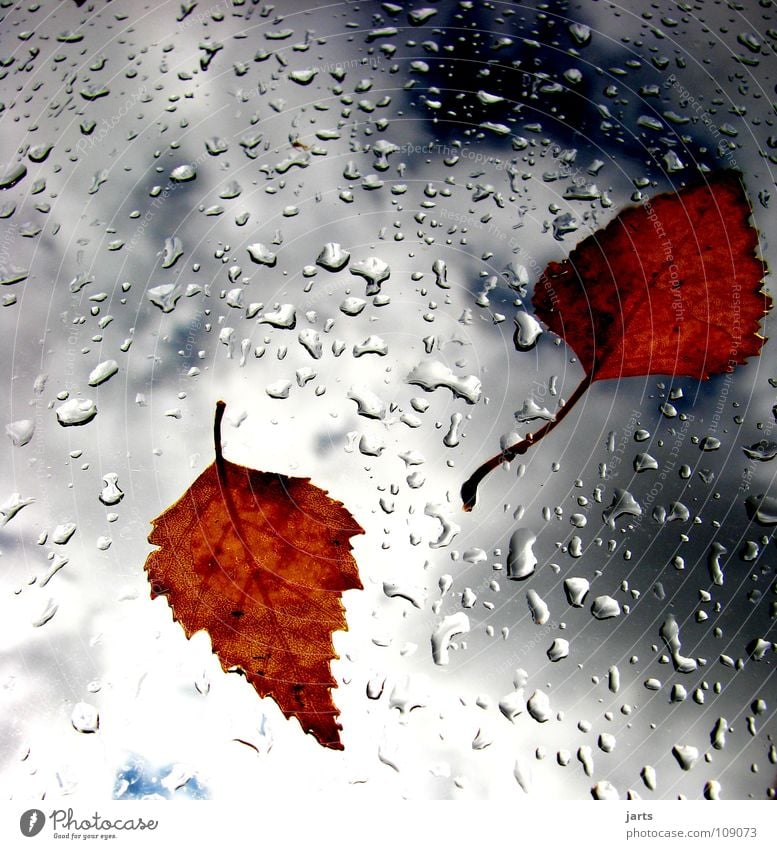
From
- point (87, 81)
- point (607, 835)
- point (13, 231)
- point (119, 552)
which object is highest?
point (87, 81)

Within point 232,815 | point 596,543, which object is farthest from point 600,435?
point 232,815

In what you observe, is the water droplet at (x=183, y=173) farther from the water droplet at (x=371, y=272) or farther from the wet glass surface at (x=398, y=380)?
the water droplet at (x=371, y=272)

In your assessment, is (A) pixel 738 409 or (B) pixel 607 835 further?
(A) pixel 738 409

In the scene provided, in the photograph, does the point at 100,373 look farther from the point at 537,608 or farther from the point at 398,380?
the point at 537,608

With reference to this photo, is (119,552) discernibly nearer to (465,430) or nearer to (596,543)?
(465,430)

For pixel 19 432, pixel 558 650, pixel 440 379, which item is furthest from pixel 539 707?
pixel 19 432

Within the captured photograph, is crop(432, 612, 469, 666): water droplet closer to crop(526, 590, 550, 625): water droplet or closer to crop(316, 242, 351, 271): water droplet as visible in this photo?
crop(526, 590, 550, 625): water droplet
